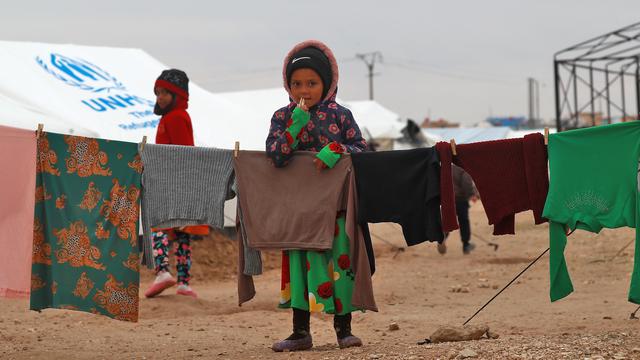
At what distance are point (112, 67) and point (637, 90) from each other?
1358 centimetres

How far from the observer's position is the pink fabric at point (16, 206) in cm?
589

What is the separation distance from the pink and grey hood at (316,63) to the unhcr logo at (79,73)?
20.7 ft

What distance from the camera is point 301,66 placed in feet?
19.0

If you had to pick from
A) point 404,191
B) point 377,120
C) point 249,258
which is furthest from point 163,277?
point 377,120

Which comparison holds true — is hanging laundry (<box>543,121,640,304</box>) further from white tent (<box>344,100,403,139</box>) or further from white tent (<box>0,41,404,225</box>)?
white tent (<box>344,100,403,139</box>)

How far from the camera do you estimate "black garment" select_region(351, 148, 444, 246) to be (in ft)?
18.2

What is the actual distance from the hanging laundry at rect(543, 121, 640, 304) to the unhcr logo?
7482mm

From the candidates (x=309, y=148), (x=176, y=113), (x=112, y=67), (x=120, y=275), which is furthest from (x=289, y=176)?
(x=112, y=67)

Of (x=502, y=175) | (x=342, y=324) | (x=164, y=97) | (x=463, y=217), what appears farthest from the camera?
(x=463, y=217)

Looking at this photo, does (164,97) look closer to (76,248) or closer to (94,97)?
(76,248)

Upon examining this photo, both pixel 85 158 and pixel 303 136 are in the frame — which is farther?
pixel 85 158

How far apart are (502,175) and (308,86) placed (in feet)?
3.94

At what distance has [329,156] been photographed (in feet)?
18.2

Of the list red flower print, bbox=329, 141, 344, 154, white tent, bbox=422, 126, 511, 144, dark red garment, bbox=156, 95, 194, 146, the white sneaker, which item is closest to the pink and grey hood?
red flower print, bbox=329, 141, 344, 154
